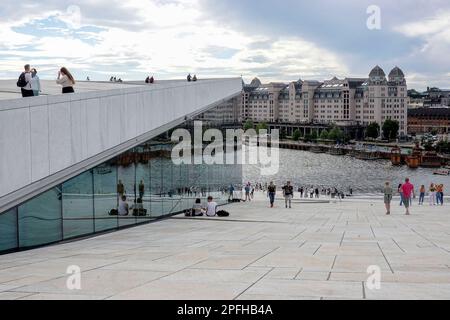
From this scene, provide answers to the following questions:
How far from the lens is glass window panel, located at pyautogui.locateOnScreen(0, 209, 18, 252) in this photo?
11.9m

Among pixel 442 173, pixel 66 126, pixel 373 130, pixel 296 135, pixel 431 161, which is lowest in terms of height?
pixel 442 173

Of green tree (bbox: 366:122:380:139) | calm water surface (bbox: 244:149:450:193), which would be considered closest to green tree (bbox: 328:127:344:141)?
green tree (bbox: 366:122:380:139)

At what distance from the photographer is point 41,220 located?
13.0m

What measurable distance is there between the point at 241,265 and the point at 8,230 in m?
5.54

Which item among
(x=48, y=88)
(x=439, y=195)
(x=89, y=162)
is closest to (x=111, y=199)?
(x=89, y=162)

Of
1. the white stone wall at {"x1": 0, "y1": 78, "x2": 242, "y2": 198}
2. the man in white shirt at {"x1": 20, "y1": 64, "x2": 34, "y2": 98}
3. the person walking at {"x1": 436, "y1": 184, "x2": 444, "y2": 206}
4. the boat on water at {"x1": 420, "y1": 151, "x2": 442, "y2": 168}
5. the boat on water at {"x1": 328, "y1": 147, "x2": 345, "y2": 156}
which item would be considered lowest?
the boat on water at {"x1": 420, "y1": 151, "x2": 442, "y2": 168}

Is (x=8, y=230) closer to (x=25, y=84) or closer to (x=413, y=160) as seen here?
(x=25, y=84)

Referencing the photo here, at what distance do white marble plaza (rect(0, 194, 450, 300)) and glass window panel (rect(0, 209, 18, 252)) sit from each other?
3.40 ft

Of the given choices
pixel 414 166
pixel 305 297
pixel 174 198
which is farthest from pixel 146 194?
pixel 414 166

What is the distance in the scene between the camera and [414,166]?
12744cm

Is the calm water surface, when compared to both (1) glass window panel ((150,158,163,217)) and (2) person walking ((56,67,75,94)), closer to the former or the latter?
(1) glass window panel ((150,158,163,217))

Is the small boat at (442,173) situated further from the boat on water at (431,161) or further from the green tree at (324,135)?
the green tree at (324,135)

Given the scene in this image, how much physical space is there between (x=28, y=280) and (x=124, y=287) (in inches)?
51.2
